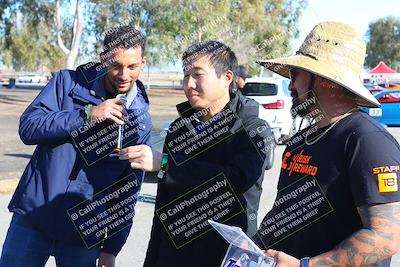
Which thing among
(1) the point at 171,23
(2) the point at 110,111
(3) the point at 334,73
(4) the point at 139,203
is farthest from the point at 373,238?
(1) the point at 171,23

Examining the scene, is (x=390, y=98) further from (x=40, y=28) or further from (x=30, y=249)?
(x=40, y=28)

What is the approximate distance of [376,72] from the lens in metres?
34.2

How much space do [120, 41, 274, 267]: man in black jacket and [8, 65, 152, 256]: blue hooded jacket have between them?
1.44 feet

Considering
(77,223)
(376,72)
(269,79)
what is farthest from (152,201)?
(376,72)

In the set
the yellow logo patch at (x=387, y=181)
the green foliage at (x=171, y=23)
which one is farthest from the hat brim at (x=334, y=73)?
the green foliage at (x=171, y=23)

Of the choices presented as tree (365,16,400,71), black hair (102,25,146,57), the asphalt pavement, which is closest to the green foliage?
the asphalt pavement

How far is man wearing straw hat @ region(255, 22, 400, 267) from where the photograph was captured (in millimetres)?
1737

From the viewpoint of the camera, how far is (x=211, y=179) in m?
2.37

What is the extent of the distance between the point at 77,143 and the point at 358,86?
1.45 m

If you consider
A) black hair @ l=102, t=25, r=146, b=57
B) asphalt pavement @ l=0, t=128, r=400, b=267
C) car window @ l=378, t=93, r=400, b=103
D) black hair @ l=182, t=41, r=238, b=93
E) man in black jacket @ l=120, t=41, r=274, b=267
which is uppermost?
black hair @ l=102, t=25, r=146, b=57

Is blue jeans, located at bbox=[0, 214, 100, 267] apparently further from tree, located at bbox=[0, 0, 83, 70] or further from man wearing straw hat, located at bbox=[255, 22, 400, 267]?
tree, located at bbox=[0, 0, 83, 70]

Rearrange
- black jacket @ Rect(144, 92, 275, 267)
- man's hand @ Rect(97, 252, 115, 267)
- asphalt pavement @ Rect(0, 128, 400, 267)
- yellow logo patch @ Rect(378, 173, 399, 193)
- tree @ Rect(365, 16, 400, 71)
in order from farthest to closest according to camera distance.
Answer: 1. tree @ Rect(365, 16, 400, 71)
2. asphalt pavement @ Rect(0, 128, 400, 267)
3. man's hand @ Rect(97, 252, 115, 267)
4. black jacket @ Rect(144, 92, 275, 267)
5. yellow logo patch @ Rect(378, 173, 399, 193)

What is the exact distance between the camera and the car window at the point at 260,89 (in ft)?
44.1

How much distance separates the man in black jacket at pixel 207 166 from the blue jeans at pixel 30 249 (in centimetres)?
49
